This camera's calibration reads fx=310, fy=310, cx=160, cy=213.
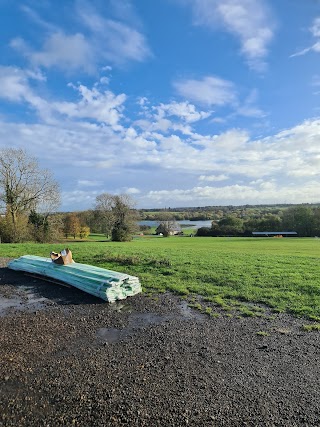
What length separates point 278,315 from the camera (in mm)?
7914

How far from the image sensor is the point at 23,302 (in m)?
9.46

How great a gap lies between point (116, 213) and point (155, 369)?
55129 mm

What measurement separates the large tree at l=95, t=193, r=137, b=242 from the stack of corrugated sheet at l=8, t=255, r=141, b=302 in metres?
42.4

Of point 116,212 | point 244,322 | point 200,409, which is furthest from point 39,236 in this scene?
point 200,409

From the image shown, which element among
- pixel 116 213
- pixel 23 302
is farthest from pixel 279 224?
pixel 23 302

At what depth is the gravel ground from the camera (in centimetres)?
412

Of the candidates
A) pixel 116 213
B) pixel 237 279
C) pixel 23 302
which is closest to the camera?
pixel 23 302

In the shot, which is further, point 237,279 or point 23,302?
point 237,279

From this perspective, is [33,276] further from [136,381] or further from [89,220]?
[89,220]

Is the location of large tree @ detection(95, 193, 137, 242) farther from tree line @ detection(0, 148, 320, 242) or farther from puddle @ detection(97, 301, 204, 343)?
puddle @ detection(97, 301, 204, 343)

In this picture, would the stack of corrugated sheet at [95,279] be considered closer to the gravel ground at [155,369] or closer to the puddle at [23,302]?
the gravel ground at [155,369]

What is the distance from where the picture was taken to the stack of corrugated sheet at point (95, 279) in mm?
9305

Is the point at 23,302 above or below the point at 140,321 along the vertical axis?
above

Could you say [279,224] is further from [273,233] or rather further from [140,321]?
[140,321]
